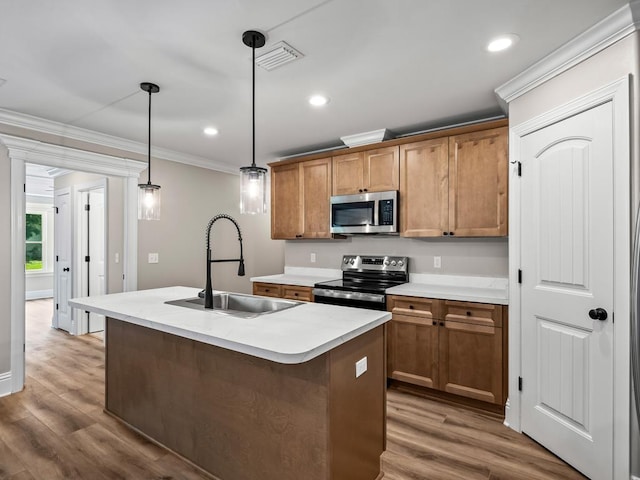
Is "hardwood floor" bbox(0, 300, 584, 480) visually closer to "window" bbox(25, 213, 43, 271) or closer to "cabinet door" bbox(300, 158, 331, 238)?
"cabinet door" bbox(300, 158, 331, 238)

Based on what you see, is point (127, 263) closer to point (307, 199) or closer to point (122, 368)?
point (122, 368)

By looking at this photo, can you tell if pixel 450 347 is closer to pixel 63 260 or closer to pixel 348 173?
pixel 348 173

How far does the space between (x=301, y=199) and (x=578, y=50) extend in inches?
112

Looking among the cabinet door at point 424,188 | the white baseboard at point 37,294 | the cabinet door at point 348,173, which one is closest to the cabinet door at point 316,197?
the cabinet door at point 348,173

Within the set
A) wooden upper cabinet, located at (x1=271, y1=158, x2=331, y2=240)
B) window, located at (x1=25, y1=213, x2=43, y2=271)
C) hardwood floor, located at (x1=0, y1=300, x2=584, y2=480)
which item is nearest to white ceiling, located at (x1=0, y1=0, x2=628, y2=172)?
wooden upper cabinet, located at (x1=271, y1=158, x2=331, y2=240)

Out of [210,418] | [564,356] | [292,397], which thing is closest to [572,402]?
[564,356]

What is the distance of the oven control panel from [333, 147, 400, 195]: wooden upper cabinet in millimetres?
737

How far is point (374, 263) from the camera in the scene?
394 centimetres

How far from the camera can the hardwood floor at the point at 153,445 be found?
6.81ft

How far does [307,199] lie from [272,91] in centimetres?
167

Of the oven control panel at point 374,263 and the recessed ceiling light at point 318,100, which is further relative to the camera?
the oven control panel at point 374,263

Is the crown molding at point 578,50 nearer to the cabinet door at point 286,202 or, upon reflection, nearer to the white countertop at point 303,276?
the cabinet door at point 286,202

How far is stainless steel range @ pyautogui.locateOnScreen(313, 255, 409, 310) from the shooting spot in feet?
10.9

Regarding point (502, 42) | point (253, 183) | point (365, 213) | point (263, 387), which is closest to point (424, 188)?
point (365, 213)
